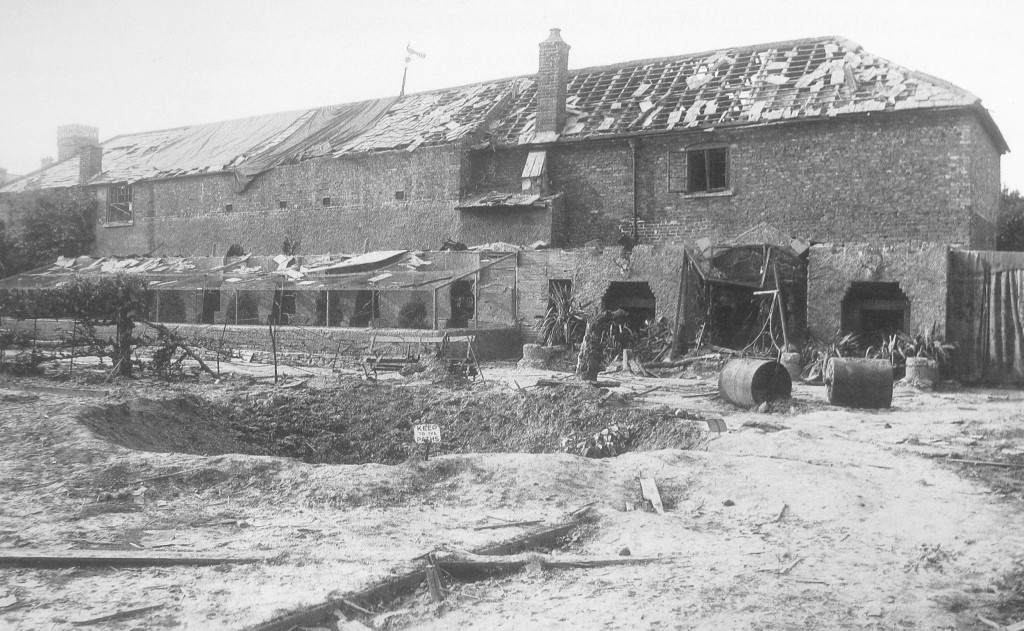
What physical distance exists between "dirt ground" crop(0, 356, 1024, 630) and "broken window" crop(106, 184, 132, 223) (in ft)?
80.0

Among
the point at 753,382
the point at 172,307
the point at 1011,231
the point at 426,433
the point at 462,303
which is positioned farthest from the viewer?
the point at 1011,231

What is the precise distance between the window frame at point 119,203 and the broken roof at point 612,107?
495 mm

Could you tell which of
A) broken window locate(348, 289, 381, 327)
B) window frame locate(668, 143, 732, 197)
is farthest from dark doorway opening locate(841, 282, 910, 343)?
broken window locate(348, 289, 381, 327)

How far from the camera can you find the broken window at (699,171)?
21984 millimetres

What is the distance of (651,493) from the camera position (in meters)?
7.86

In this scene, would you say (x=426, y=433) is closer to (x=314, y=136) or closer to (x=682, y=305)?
(x=682, y=305)

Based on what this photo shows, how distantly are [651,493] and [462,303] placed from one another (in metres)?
15.3

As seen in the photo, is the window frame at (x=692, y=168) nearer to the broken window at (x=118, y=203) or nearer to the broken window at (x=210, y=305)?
the broken window at (x=210, y=305)

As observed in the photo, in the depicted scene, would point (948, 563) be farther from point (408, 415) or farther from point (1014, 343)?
point (1014, 343)

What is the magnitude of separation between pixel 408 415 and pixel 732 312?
998cm

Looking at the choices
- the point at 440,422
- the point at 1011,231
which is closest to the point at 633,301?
the point at 440,422

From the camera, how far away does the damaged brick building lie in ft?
61.6

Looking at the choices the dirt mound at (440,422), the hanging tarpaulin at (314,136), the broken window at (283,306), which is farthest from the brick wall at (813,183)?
the dirt mound at (440,422)

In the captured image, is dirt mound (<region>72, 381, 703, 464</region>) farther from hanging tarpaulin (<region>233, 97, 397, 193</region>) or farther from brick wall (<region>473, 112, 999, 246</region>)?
hanging tarpaulin (<region>233, 97, 397, 193</region>)
